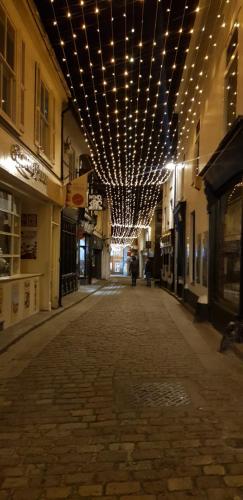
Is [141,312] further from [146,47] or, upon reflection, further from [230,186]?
[146,47]

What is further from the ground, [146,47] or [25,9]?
[25,9]

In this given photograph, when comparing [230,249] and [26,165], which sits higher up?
[26,165]

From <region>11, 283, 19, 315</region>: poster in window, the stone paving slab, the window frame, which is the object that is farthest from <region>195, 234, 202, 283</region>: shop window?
the window frame

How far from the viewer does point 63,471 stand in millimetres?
3141

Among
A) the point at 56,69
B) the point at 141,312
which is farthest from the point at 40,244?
the point at 56,69

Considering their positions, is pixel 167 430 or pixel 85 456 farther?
pixel 167 430

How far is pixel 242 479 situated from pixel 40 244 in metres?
9.27

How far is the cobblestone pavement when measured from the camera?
9.80ft

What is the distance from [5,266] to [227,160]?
5358 mm

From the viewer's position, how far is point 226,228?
903 cm

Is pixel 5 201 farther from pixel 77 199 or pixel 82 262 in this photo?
pixel 82 262

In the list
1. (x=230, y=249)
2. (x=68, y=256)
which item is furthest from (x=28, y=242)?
(x=230, y=249)

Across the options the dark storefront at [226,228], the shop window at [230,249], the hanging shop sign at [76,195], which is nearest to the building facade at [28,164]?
the hanging shop sign at [76,195]

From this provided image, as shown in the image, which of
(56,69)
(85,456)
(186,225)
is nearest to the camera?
(85,456)
